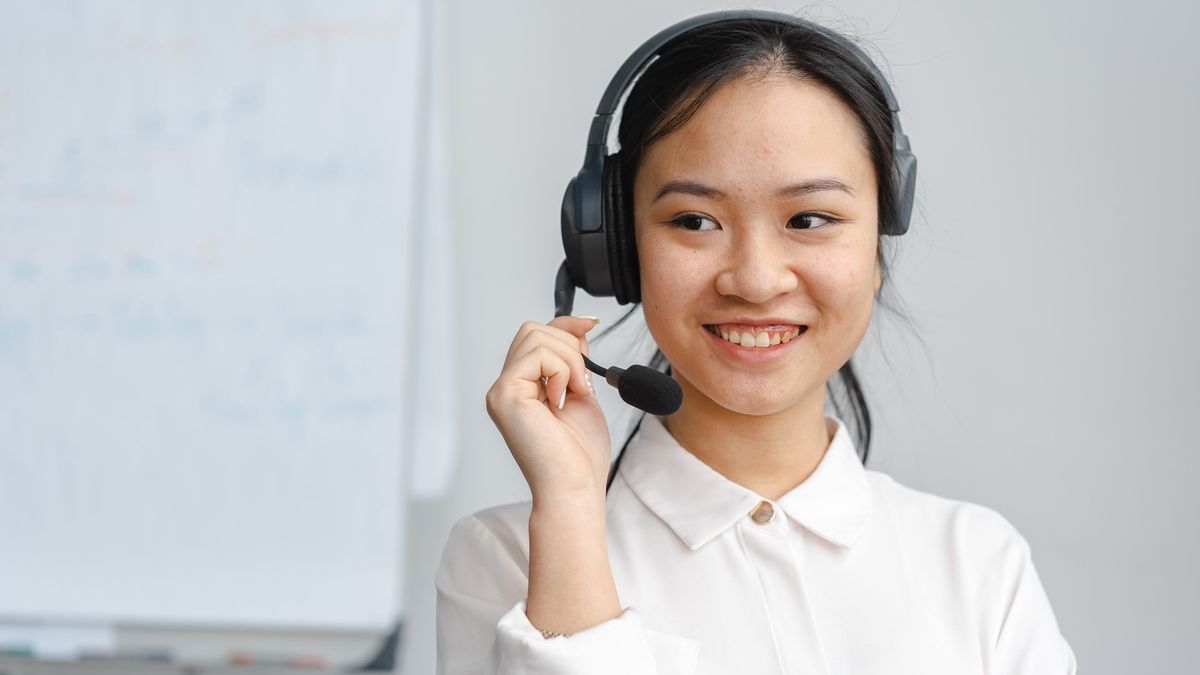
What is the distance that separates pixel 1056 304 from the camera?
165 centimetres

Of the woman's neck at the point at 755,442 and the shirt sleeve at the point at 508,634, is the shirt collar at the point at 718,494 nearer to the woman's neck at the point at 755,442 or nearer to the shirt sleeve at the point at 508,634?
the woman's neck at the point at 755,442

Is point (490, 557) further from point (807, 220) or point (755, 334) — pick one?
point (807, 220)

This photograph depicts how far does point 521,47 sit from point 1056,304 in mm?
974

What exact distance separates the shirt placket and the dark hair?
13.0 inches

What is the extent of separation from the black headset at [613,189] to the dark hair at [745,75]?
1cm

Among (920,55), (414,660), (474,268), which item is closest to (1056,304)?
(920,55)

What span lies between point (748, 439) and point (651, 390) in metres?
0.23

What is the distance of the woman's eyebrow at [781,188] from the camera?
1.01 meters

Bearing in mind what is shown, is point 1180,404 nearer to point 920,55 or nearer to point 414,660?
point 920,55

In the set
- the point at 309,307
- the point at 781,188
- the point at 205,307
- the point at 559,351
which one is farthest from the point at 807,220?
the point at 205,307

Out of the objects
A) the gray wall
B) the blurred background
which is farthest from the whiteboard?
the gray wall

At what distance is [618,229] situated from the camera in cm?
111

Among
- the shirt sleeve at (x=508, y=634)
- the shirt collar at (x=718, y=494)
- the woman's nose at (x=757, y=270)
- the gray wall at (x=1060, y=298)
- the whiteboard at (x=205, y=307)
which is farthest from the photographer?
the whiteboard at (x=205, y=307)

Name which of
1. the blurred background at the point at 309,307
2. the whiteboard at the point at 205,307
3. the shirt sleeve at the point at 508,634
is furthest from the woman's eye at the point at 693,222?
the whiteboard at the point at 205,307
